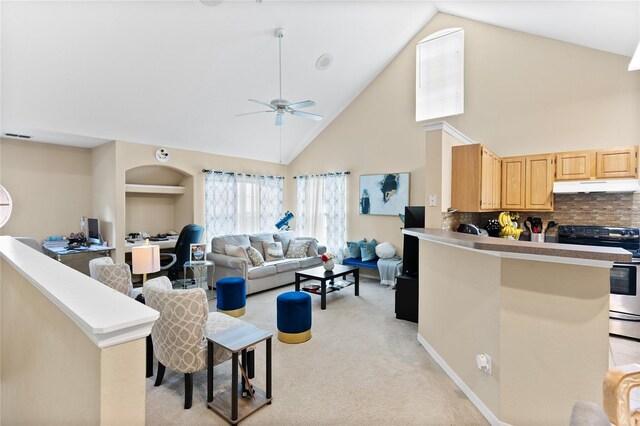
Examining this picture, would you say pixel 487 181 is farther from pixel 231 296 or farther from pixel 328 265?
pixel 231 296

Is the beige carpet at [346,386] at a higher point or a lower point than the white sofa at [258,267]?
lower

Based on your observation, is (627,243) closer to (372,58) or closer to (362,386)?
(362,386)

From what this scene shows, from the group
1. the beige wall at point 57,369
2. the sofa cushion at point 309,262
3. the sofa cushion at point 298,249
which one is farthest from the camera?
the sofa cushion at point 298,249

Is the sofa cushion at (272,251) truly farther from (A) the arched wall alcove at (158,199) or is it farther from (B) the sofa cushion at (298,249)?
(A) the arched wall alcove at (158,199)

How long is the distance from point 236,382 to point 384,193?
14.8 feet

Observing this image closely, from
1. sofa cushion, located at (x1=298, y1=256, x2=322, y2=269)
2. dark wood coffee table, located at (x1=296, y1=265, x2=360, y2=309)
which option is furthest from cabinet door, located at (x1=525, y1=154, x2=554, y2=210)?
sofa cushion, located at (x1=298, y1=256, x2=322, y2=269)

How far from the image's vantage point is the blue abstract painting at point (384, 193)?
Result: 5.66 m

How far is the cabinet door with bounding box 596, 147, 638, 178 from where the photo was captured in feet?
11.8

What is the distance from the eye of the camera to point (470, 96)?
4.97 meters

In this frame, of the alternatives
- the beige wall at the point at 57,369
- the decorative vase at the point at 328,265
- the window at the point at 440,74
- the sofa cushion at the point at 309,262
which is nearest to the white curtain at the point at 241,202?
the sofa cushion at the point at 309,262

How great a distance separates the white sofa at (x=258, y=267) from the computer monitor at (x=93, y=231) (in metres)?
1.81

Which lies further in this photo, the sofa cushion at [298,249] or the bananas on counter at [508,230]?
the sofa cushion at [298,249]

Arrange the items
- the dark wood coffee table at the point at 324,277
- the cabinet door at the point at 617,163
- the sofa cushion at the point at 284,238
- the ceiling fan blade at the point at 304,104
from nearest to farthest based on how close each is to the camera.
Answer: the cabinet door at the point at 617,163 < the ceiling fan blade at the point at 304,104 < the dark wood coffee table at the point at 324,277 < the sofa cushion at the point at 284,238

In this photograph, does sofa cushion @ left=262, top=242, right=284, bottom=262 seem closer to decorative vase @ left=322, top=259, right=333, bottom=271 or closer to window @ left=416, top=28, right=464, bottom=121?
decorative vase @ left=322, top=259, right=333, bottom=271
